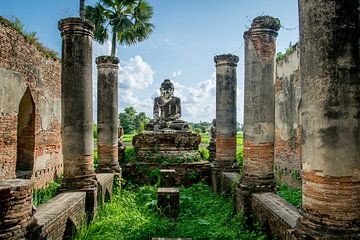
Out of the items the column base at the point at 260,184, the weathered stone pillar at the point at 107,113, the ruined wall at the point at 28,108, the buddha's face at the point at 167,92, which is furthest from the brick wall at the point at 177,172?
the column base at the point at 260,184

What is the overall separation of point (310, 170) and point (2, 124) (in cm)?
771

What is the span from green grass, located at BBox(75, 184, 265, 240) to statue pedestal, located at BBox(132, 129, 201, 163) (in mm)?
2560

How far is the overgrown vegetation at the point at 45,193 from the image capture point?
7.72 meters

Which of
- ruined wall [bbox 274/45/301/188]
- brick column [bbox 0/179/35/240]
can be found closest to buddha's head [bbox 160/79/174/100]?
ruined wall [bbox 274/45/301/188]

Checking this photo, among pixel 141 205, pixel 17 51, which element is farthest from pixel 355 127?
pixel 17 51

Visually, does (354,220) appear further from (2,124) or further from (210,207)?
(2,124)

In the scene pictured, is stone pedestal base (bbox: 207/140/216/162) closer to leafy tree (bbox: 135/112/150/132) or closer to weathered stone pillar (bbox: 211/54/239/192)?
weathered stone pillar (bbox: 211/54/239/192)

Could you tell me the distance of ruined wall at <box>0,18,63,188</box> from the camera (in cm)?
870

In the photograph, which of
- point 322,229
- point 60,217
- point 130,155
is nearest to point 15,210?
point 60,217

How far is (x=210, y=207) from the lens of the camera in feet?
28.2

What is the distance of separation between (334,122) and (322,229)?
1.19 metres

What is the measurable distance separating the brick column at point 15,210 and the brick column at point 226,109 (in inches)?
293

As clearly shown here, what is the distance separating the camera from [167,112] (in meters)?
14.7

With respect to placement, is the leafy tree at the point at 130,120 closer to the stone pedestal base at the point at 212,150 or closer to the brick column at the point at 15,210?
the stone pedestal base at the point at 212,150
